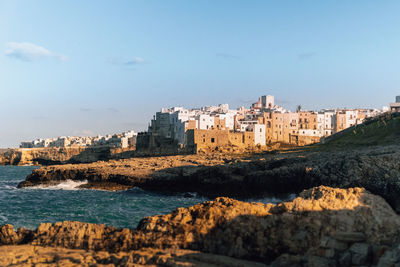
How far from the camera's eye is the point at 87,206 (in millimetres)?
24875

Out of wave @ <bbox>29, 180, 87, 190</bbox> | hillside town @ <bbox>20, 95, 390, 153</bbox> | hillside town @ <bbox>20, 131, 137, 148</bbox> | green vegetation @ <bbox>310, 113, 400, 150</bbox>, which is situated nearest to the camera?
wave @ <bbox>29, 180, 87, 190</bbox>

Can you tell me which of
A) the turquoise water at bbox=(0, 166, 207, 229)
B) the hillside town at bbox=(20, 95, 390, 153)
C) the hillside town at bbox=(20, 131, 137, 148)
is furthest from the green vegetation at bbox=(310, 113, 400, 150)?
the hillside town at bbox=(20, 131, 137, 148)

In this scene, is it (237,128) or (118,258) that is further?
(237,128)

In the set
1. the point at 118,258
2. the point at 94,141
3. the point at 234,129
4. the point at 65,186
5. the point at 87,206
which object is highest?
the point at 234,129

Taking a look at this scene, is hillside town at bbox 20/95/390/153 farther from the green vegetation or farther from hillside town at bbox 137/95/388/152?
the green vegetation

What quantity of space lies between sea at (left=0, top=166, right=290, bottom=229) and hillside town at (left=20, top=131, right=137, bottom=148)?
79887 mm

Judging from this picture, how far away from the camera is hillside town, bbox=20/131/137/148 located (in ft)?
378

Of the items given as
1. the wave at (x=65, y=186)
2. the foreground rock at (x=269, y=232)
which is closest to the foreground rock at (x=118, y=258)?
the foreground rock at (x=269, y=232)

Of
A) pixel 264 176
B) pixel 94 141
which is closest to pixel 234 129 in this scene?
pixel 264 176

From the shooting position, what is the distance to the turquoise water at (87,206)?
20188 millimetres

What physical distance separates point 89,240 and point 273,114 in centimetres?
6930

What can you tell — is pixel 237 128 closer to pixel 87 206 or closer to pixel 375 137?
pixel 375 137

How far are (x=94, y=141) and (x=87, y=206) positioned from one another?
Result: 120675mm

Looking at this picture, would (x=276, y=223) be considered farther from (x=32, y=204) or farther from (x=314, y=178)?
(x=32, y=204)
